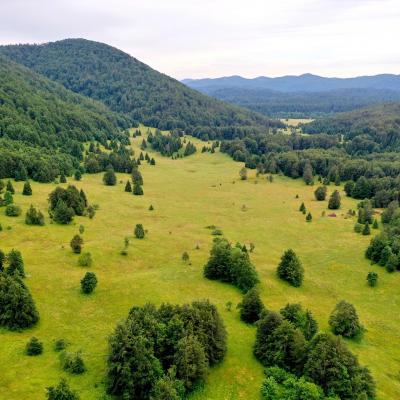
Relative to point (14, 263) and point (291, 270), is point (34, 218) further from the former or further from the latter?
point (291, 270)

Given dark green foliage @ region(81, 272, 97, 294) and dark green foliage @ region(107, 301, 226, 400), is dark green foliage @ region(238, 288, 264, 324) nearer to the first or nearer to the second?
dark green foliage @ region(107, 301, 226, 400)

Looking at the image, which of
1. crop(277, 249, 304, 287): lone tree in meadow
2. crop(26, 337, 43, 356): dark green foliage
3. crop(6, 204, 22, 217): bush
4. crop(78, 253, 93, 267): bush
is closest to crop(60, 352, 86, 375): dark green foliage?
crop(26, 337, 43, 356): dark green foliage

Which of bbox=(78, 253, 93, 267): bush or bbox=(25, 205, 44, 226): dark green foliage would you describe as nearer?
bbox=(78, 253, 93, 267): bush

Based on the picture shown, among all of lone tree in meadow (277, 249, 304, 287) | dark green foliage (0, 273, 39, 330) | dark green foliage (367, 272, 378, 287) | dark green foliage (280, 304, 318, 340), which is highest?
dark green foliage (0, 273, 39, 330)

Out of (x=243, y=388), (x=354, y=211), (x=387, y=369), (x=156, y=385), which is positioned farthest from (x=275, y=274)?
(x=354, y=211)

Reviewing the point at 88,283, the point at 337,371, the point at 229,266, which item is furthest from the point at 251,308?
the point at 88,283

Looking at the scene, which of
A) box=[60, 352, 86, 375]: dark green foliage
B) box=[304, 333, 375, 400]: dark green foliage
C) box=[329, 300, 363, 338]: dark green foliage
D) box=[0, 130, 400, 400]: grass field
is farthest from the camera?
box=[329, 300, 363, 338]: dark green foliage

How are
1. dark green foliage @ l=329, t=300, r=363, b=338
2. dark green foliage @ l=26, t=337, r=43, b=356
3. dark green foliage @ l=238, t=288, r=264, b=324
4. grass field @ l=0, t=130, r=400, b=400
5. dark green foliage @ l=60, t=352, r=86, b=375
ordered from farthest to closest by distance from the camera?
dark green foliage @ l=329, t=300, r=363, b=338, dark green foliage @ l=238, t=288, r=264, b=324, dark green foliage @ l=26, t=337, r=43, b=356, grass field @ l=0, t=130, r=400, b=400, dark green foliage @ l=60, t=352, r=86, b=375

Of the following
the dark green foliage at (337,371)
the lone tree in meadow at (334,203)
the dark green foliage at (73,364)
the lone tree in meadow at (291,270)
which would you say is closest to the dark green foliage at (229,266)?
the lone tree in meadow at (291,270)
